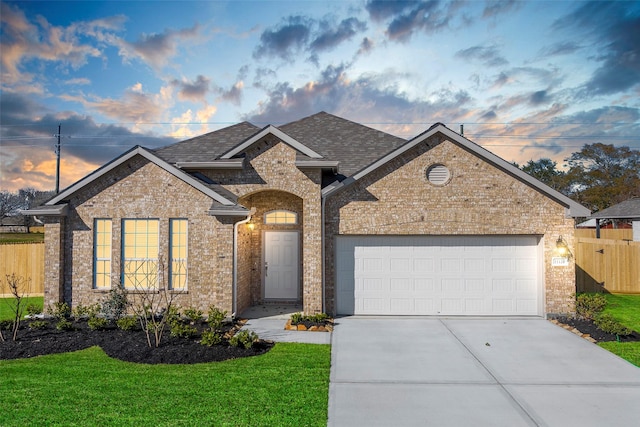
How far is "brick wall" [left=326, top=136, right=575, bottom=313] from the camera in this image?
10.7 meters

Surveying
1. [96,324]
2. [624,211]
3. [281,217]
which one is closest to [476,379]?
[281,217]

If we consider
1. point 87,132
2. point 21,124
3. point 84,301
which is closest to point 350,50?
point 84,301

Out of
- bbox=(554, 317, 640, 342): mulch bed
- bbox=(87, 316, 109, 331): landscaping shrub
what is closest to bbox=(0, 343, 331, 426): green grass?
bbox=(87, 316, 109, 331): landscaping shrub

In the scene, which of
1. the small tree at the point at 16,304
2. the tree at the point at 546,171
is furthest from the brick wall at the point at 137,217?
the tree at the point at 546,171

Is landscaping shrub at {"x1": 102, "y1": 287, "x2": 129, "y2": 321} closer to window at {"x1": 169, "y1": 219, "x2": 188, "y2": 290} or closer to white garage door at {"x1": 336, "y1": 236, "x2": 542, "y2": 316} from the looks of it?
window at {"x1": 169, "y1": 219, "x2": 188, "y2": 290}

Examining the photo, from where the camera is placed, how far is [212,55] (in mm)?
13609

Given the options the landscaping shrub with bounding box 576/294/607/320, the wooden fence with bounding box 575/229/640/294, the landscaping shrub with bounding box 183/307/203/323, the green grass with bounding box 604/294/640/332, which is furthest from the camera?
the wooden fence with bounding box 575/229/640/294

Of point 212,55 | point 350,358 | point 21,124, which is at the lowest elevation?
point 350,358

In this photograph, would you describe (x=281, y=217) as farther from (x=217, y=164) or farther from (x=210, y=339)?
(x=210, y=339)

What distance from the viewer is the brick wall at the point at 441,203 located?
422 inches

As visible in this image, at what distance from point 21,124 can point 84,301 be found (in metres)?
26.9

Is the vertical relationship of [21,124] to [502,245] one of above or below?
above

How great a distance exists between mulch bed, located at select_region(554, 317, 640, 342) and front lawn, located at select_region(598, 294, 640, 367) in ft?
0.98

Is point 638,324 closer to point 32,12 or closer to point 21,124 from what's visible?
point 32,12
